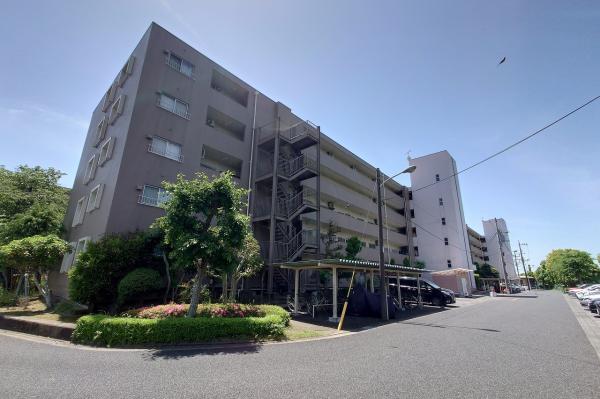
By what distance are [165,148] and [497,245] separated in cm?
8127

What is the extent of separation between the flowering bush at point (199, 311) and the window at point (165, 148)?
9.09 metres

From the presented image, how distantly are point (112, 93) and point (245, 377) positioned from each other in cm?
2153

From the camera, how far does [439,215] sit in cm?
4075

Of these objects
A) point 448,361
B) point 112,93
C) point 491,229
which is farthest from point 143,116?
point 491,229

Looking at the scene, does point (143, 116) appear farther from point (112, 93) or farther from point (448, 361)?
point (448, 361)

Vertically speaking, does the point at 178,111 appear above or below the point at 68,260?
above

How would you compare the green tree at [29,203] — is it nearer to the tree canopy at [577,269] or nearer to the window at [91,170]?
the window at [91,170]

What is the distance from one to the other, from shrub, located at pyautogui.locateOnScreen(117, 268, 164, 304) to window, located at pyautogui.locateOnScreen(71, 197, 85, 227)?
8.63 m

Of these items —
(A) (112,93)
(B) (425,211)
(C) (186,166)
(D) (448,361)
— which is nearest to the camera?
(D) (448,361)

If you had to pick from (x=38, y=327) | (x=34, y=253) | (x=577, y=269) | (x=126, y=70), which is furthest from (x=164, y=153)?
(x=577, y=269)

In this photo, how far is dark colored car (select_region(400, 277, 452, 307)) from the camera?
21.5 m

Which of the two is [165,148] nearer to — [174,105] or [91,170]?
[174,105]

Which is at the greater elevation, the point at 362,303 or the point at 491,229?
the point at 491,229

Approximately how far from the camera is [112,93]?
64.5ft
